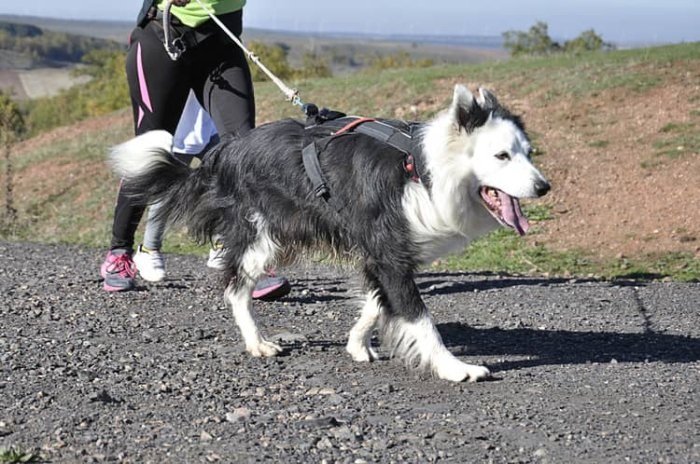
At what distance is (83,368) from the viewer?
540cm

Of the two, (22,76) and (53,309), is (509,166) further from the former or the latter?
(22,76)

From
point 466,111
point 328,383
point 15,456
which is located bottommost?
point 328,383

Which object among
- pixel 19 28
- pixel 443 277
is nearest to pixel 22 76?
pixel 19 28

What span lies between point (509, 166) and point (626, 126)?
1094cm

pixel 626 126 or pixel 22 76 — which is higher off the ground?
pixel 626 126

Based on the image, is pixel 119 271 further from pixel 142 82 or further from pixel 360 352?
pixel 360 352

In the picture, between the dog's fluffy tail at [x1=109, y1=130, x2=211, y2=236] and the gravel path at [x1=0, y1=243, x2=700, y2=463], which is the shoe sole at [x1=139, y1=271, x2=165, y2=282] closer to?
the gravel path at [x1=0, y1=243, x2=700, y2=463]

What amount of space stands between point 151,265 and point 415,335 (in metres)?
2.70

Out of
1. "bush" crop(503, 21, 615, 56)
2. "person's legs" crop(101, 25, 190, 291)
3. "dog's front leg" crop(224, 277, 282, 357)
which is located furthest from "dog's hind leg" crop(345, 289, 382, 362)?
"bush" crop(503, 21, 615, 56)

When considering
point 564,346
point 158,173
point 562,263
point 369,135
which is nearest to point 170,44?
point 158,173

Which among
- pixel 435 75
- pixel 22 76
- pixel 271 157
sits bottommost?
pixel 22 76

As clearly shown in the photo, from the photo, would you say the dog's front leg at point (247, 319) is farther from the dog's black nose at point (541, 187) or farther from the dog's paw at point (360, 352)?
the dog's black nose at point (541, 187)

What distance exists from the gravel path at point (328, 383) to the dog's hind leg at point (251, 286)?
95 mm

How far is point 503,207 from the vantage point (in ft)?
16.6
